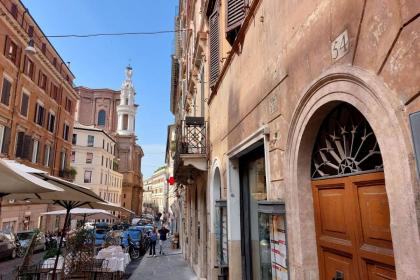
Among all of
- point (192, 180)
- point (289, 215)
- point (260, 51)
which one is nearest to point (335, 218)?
point (289, 215)

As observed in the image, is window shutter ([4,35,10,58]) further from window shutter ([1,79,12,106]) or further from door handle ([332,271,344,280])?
door handle ([332,271,344,280])

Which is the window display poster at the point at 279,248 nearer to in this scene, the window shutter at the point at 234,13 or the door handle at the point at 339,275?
the door handle at the point at 339,275

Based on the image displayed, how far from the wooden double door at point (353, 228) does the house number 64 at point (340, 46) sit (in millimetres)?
973

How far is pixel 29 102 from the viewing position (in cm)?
2692

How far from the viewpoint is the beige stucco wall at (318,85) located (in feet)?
6.35

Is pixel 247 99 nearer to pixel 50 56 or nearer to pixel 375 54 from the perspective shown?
pixel 375 54

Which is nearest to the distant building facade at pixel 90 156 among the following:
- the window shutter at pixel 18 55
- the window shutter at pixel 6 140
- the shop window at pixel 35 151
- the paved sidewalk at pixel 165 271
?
the shop window at pixel 35 151

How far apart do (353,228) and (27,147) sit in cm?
2814

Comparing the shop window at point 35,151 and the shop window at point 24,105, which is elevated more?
the shop window at point 24,105

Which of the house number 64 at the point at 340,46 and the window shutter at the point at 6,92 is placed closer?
the house number 64 at the point at 340,46

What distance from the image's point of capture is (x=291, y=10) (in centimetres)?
363

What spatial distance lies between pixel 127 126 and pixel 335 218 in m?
74.5

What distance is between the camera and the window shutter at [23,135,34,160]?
25703 mm

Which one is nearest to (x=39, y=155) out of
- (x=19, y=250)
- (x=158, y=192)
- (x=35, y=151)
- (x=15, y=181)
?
(x=35, y=151)
